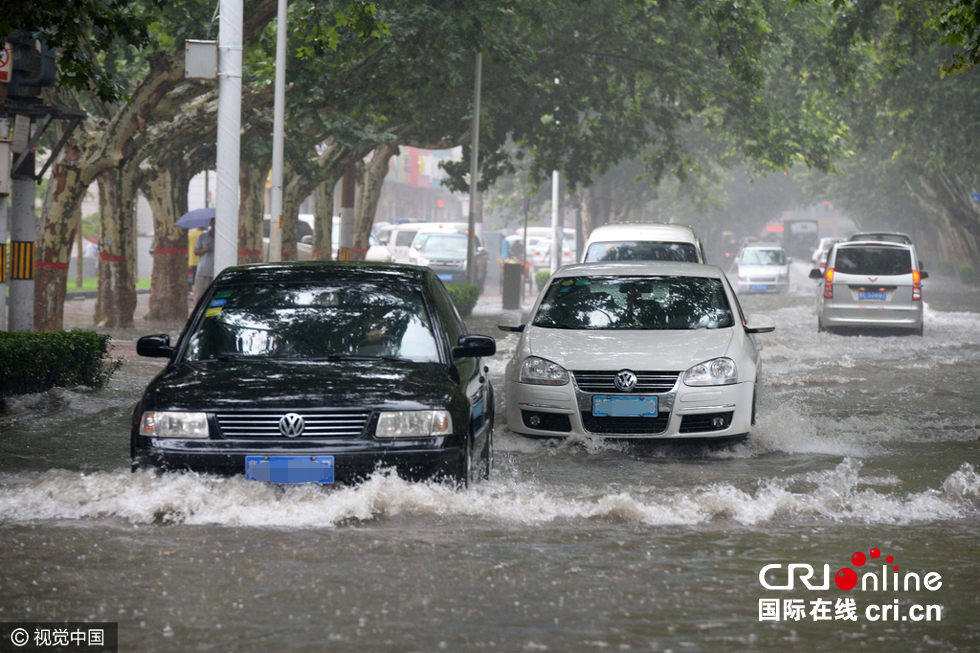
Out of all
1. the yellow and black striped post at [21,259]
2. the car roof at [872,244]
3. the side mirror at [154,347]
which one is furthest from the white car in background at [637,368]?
the car roof at [872,244]

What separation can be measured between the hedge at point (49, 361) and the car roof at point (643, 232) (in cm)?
777

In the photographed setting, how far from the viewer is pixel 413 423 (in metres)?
6.57

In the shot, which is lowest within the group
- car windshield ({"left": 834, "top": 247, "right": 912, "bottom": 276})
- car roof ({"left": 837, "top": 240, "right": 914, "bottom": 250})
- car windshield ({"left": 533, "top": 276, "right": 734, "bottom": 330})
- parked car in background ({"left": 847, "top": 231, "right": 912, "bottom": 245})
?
car windshield ({"left": 533, "top": 276, "right": 734, "bottom": 330})

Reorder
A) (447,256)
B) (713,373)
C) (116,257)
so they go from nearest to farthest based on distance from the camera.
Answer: (713,373), (116,257), (447,256)

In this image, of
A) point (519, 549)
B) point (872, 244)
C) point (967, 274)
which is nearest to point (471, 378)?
point (519, 549)

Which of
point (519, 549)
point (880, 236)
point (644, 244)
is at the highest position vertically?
point (880, 236)

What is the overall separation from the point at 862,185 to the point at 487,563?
61.7 m

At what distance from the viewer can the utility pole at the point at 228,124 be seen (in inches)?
539

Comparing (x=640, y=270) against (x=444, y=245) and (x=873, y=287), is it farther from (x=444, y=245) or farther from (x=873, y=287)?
(x=444, y=245)

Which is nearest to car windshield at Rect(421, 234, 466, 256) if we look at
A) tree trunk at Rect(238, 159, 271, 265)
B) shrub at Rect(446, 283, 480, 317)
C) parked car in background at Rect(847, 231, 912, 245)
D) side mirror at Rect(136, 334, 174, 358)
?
shrub at Rect(446, 283, 480, 317)

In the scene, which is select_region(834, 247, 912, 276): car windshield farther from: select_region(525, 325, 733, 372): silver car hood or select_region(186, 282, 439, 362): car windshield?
select_region(186, 282, 439, 362): car windshield

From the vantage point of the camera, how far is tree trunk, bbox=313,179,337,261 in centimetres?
2812

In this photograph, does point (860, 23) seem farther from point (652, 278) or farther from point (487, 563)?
point (487, 563)

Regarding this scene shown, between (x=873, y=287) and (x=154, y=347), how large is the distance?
53.4 ft
